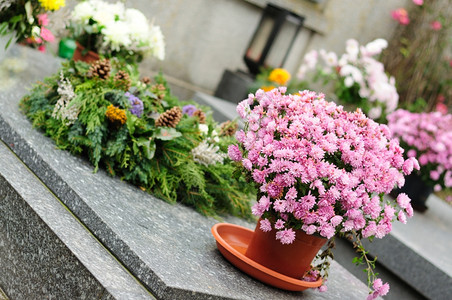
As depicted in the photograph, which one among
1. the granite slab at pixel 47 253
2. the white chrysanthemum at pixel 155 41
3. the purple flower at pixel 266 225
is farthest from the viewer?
the white chrysanthemum at pixel 155 41

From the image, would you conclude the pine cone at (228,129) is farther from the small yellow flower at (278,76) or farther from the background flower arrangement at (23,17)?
the small yellow flower at (278,76)

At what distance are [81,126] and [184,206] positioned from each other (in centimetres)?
56

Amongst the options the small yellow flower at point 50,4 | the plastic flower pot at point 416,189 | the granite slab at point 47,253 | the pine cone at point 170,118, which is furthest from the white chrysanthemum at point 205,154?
the plastic flower pot at point 416,189

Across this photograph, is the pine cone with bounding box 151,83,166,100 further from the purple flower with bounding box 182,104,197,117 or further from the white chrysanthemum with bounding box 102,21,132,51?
the white chrysanthemum with bounding box 102,21,132,51

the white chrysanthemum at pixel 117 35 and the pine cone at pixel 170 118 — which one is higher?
the white chrysanthemum at pixel 117 35

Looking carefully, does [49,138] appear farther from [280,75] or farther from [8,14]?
[280,75]

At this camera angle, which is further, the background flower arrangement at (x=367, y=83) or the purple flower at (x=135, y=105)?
the background flower arrangement at (x=367, y=83)

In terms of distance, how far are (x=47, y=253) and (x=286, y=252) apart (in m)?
0.79

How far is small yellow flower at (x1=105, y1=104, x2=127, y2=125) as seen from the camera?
2.64 m

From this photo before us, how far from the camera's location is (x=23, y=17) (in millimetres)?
3127

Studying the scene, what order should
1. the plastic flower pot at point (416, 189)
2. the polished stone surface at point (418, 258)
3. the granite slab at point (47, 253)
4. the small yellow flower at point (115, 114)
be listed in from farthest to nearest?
the plastic flower pot at point (416, 189) → the polished stone surface at point (418, 258) → the small yellow flower at point (115, 114) → the granite slab at point (47, 253)

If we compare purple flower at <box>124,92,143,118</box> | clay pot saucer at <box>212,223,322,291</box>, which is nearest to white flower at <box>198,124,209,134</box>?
purple flower at <box>124,92,143,118</box>

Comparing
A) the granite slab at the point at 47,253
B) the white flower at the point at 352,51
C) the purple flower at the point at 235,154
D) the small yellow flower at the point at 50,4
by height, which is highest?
the white flower at the point at 352,51

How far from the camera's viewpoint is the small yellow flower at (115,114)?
2637mm
